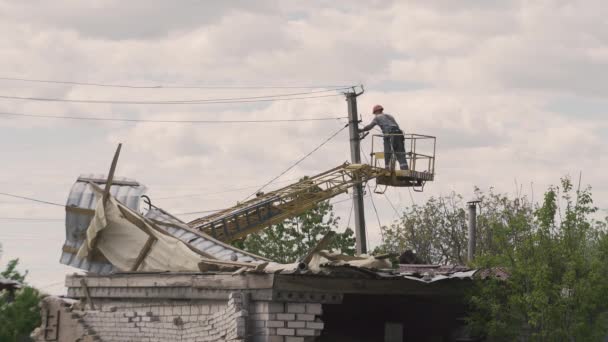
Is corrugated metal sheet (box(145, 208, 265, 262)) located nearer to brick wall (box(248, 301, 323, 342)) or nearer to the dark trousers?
brick wall (box(248, 301, 323, 342))

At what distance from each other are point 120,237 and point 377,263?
5.19m

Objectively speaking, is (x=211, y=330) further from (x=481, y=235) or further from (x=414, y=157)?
(x=481, y=235)

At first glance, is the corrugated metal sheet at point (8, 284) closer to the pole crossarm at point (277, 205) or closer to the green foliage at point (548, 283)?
the pole crossarm at point (277, 205)

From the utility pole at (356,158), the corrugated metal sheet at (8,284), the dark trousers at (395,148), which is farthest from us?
the utility pole at (356,158)

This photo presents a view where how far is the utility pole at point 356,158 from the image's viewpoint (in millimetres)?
30828

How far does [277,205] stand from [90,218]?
774cm

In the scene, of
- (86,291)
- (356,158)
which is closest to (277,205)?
(356,158)

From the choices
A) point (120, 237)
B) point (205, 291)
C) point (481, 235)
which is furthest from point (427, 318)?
point (481, 235)

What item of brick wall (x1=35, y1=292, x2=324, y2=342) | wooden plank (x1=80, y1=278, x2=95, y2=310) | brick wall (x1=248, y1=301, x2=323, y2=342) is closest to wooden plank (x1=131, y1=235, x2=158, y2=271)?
brick wall (x1=35, y1=292, x2=324, y2=342)

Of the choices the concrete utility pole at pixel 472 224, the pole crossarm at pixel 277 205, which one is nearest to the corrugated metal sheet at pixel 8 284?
the pole crossarm at pixel 277 205

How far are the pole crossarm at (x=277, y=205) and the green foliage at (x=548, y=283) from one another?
11155 mm

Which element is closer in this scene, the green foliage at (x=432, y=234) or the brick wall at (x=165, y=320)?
the brick wall at (x=165, y=320)

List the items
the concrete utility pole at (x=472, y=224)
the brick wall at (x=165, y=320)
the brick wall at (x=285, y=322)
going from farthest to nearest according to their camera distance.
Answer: the concrete utility pole at (x=472, y=224) < the brick wall at (x=165, y=320) < the brick wall at (x=285, y=322)

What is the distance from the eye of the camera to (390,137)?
29.5 metres
